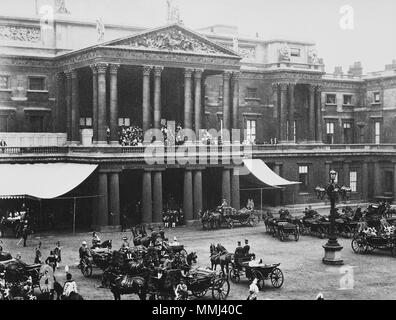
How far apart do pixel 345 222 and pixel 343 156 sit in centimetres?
2203

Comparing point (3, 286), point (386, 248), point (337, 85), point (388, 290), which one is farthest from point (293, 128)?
point (3, 286)

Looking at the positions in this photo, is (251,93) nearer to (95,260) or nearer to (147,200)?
(147,200)

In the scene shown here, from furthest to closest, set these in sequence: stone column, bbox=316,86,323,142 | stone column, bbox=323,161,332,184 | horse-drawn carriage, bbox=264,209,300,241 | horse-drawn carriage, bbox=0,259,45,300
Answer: stone column, bbox=316,86,323,142 → stone column, bbox=323,161,332,184 → horse-drawn carriage, bbox=264,209,300,241 → horse-drawn carriage, bbox=0,259,45,300

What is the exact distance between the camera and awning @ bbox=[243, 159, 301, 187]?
44.8m

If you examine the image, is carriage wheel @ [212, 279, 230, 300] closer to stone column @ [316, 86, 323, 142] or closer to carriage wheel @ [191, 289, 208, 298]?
carriage wheel @ [191, 289, 208, 298]

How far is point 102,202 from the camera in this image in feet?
131

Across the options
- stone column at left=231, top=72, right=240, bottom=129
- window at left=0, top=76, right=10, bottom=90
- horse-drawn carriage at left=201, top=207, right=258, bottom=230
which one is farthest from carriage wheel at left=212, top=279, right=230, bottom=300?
window at left=0, top=76, right=10, bottom=90

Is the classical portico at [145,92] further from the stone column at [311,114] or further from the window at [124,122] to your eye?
the stone column at [311,114]

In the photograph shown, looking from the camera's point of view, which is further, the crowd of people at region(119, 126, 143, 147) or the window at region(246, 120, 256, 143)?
the window at region(246, 120, 256, 143)

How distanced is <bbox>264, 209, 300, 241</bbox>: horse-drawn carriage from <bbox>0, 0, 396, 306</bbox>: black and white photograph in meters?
0.16

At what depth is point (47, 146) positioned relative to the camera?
43.1 metres

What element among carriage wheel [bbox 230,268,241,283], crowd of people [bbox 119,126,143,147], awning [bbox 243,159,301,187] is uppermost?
crowd of people [bbox 119,126,143,147]

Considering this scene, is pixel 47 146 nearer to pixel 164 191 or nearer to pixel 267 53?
pixel 164 191

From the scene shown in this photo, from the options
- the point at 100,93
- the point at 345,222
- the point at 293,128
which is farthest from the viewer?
the point at 293,128
